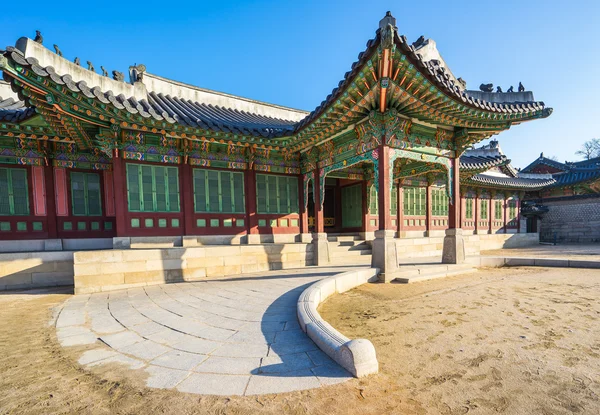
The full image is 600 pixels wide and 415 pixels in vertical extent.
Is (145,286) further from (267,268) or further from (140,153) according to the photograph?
(140,153)

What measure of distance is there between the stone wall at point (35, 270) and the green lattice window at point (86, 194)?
98.9 inches

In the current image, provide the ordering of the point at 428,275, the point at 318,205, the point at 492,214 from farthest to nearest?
1. the point at 492,214
2. the point at 318,205
3. the point at 428,275

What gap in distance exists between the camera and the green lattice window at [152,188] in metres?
7.98

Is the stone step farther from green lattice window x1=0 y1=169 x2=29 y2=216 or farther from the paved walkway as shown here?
green lattice window x1=0 y1=169 x2=29 y2=216

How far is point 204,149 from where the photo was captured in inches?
351

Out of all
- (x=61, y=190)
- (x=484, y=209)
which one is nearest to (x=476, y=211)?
(x=484, y=209)

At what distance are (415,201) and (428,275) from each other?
7.69 metres

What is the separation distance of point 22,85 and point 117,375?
6.32 meters

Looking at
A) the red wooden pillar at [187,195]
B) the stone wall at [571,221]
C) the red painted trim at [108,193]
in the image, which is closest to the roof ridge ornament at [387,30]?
the red wooden pillar at [187,195]

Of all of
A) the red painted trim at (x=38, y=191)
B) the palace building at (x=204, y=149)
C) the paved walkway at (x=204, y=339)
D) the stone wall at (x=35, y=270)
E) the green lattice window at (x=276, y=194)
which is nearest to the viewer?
the paved walkway at (x=204, y=339)

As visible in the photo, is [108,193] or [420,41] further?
[420,41]

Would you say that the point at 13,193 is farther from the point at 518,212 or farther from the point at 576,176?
the point at 576,176

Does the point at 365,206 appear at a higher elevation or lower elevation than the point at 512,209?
higher

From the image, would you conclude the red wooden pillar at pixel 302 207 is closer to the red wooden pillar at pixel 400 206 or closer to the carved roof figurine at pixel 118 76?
the red wooden pillar at pixel 400 206
